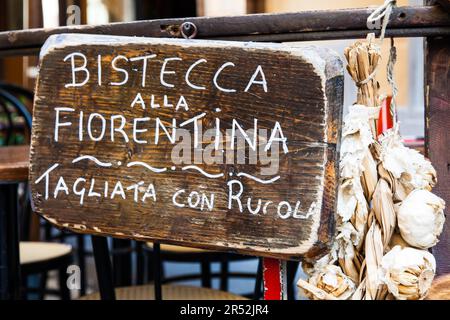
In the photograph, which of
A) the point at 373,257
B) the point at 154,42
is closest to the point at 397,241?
the point at 373,257

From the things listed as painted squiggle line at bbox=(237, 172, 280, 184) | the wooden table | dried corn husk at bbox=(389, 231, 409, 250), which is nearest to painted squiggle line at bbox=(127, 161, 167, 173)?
painted squiggle line at bbox=(237, 172, 280, 184)

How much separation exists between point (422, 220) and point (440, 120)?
221 mm

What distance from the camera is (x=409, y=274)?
0.98 metres

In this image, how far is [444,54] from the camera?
113 centimetres

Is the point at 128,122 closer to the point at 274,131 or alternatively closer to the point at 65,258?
the point at 274,131

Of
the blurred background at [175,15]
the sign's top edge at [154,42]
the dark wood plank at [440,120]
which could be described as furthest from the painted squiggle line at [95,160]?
the dark wood plank at [440,120]

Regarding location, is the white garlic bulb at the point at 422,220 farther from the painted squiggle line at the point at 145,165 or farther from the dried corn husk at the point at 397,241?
the painted squiggle line at the point at 145,165

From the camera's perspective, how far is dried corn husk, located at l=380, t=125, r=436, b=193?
105cm

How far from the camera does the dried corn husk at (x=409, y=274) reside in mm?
979

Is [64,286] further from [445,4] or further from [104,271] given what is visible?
[445,4]

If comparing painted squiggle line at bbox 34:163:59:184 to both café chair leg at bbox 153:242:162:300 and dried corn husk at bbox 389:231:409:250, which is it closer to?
café chair leg at bbox 153:242:162:300

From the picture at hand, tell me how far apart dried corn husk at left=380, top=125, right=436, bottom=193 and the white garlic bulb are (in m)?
0.03

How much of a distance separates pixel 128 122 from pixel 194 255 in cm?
128

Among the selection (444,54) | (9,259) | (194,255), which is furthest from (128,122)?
(194,255)
